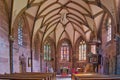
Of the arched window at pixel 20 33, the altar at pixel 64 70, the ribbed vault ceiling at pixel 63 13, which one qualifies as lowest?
the altar at pixel 64 70

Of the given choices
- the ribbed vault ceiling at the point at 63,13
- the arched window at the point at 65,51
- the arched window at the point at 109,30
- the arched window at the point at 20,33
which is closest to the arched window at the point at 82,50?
the ribbed vault ceiling at the point at 63,13

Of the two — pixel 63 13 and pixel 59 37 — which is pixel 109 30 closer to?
pixel 63 13

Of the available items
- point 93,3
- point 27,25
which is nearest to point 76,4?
point 93,3

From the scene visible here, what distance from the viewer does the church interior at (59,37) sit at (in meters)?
13.5

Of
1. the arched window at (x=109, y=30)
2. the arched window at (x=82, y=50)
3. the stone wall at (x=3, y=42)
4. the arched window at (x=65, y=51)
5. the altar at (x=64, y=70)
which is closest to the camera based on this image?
the stone wall at (x=3, y=42)

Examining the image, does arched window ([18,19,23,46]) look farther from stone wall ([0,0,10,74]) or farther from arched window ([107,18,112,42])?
arched window ([107,18,112,42])

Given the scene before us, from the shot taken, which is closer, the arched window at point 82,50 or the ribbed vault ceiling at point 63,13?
the ribbed vault ceiling at point 63,13

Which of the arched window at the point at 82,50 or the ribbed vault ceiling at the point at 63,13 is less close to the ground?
the ribbed vault ceiling at the point at 63,13

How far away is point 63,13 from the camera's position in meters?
21.4

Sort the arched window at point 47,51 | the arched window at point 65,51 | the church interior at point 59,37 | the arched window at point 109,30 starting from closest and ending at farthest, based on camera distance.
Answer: the church interior at point 59,37 → the arched window at point 109,30 → the arched window at point 47,51 → the arched window at point 65,51

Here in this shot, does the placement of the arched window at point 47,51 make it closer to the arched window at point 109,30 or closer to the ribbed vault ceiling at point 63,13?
the ribbed vault ceiling at point 63,13

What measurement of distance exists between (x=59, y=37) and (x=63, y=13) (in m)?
6.55

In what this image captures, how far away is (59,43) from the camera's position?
27.9 m

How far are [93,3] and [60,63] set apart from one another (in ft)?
44.3
